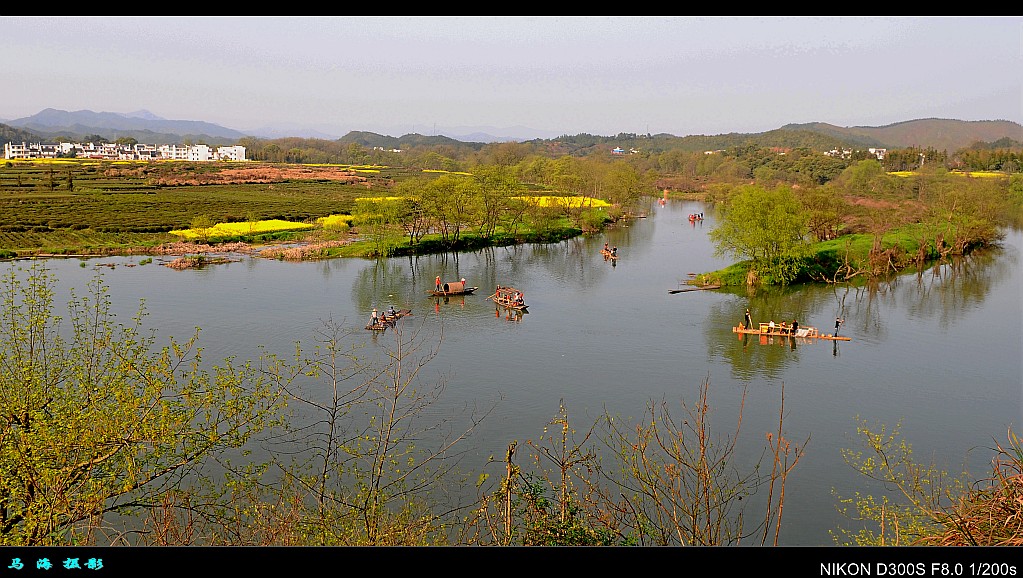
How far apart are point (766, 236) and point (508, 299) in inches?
303

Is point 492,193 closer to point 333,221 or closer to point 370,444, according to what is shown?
point 333,221

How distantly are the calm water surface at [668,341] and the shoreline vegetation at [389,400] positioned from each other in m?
0.43

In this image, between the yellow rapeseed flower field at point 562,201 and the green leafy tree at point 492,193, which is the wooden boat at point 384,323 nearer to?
the green leafy tree at point 492,193

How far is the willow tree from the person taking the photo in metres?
19.5

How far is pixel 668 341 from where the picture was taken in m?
13.9

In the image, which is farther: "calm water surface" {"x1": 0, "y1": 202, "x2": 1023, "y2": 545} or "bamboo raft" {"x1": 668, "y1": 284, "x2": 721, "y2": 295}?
"bamboo raft" {"x1": 668, "y1": 284, "x2": 721, "y2": 295}

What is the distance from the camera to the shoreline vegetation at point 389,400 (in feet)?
13.0

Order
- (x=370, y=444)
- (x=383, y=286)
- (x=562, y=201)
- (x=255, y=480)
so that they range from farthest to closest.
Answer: (x=562, y=201), (x=383, y=286), (x=370, y=444), (x=255, y=480)

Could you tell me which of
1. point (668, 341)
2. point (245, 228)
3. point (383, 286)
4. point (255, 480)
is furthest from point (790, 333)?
point (245, 228)

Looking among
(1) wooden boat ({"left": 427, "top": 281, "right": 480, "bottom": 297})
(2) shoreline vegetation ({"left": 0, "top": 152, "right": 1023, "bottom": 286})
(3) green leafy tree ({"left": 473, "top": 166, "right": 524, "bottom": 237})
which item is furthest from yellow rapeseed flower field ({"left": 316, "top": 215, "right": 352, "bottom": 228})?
(1) wooden boat ({"left": 427, "top": 281, "right": 480, "bottom": 297})

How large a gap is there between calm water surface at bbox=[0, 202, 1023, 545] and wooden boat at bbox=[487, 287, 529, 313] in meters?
0.36

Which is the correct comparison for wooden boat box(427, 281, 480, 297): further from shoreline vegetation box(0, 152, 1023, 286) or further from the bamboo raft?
shoreline vegetation box(0, 152, 1023, 286)
